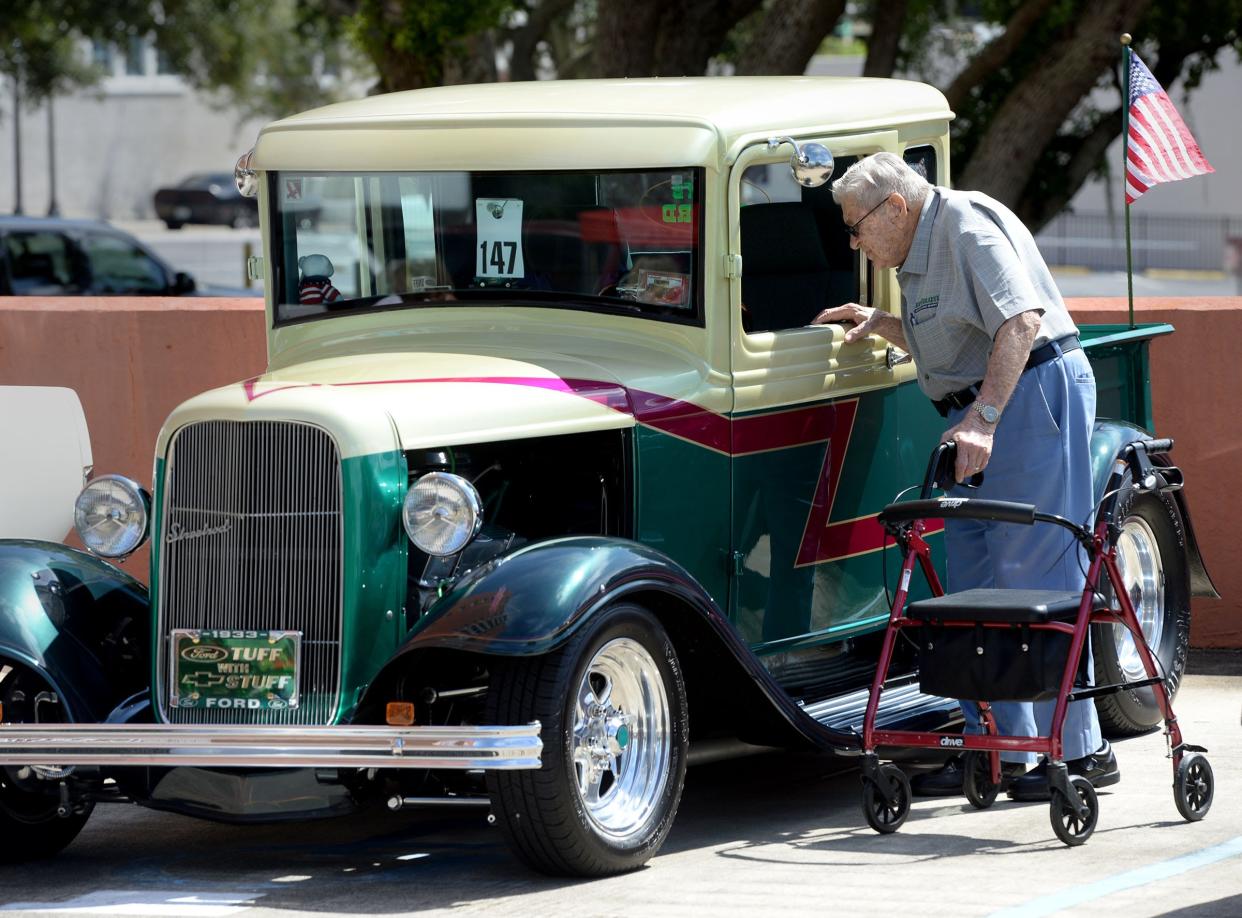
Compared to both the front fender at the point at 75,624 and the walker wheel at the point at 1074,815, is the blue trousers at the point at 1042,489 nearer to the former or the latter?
the walker wheel at the point at 1074,815

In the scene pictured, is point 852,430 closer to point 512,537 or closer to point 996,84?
point 512,537

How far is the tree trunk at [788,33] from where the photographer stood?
556 inches

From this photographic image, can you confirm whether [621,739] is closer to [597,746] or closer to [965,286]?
[597,746]

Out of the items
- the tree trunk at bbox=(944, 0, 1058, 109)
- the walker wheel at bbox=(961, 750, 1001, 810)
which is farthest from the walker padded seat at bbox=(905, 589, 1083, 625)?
the tree trunk at bbox=(944, 0, 1058, 109)

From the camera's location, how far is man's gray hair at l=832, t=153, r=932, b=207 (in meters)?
6.08

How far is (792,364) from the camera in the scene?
624 cm

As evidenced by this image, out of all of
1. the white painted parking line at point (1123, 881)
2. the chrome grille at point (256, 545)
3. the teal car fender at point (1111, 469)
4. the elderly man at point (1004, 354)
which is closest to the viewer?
the white painted parking line at point (1123, 881)

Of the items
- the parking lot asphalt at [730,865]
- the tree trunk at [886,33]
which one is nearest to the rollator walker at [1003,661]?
the parking lot asphalt at [730,865]

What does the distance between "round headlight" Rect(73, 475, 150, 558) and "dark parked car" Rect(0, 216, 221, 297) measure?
11740 mm

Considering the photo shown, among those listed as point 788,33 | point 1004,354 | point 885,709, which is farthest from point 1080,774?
point 788,33

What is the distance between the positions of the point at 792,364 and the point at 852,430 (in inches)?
14.7

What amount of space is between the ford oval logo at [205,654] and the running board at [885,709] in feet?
5.52

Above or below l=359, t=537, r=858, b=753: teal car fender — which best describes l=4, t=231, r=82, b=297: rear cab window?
below

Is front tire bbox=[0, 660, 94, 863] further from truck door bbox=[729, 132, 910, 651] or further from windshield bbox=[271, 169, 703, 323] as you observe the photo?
truck door bbox=[729, 132, 910, 651]
